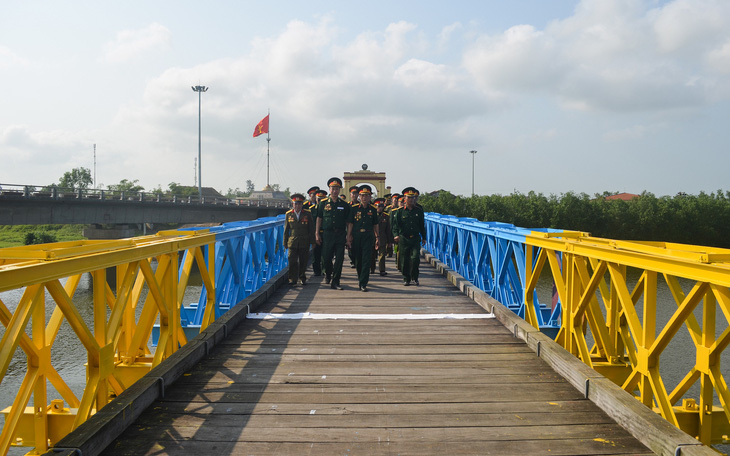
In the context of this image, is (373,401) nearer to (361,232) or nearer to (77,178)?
(361,232)

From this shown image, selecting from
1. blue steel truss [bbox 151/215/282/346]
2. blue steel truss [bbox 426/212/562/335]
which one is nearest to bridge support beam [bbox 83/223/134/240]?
blue steel truss [bbox 151/215/282/346]

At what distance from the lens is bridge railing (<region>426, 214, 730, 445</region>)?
306 cm

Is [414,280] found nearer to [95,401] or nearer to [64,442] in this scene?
[95,401]

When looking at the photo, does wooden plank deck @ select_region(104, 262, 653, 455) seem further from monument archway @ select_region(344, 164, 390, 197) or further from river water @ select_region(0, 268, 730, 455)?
monument archway @ select_region(344, 164, 390, 197)

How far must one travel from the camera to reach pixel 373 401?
3.52 meters

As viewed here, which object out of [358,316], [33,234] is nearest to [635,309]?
[358,316]

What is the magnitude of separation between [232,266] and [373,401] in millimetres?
3646

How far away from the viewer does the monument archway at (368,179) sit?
2580cm

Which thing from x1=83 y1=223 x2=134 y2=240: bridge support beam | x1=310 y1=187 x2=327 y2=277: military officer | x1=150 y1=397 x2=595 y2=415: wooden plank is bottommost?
x1=83 y1=223 x2=134 y2=240: bridge support beam

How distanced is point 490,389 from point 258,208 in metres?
41.4

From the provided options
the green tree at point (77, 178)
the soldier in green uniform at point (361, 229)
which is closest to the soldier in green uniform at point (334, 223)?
the soldier in green uniform at point (361, 229)

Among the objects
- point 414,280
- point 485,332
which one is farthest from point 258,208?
point 485,332

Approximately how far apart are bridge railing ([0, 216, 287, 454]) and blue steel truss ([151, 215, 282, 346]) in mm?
424

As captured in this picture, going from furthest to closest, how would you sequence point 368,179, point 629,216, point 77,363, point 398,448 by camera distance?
point 629,216 < point 368,179 < point 77,363 < point 398,448
